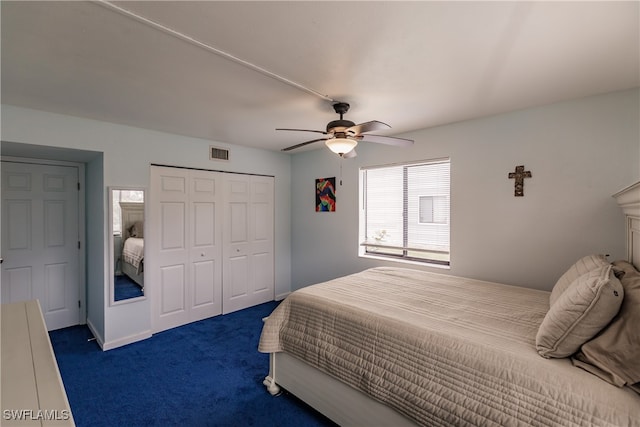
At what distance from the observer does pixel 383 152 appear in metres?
3.71

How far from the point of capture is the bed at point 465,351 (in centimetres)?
121

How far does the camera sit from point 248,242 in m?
4.44

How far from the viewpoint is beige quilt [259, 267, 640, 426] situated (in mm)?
1219

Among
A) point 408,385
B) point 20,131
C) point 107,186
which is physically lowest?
point 408,385

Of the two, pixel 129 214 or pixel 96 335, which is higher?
pixel 129 214

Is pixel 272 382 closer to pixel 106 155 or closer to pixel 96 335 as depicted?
pixel 96 335

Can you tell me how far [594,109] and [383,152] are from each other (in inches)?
76.3

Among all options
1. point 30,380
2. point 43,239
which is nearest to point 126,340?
point 43,239

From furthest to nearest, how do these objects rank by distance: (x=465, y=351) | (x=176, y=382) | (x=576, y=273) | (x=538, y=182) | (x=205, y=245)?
(x=205, y=245)
(x=538, y=182)
(x=176, y=382)
(x=576, y=273)
(x=465, y=351)

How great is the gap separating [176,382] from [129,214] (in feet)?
6.07

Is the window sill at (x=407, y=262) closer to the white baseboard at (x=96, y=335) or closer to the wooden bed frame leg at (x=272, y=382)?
the wooden bed frame leg at (x=272, y=382)

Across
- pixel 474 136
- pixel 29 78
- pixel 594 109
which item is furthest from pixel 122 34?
pixel 594 109

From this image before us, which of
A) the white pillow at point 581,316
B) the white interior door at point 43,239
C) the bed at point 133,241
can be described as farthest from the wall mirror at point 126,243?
the white pillow at point 581,316

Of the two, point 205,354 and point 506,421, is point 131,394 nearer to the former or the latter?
point 205,354
